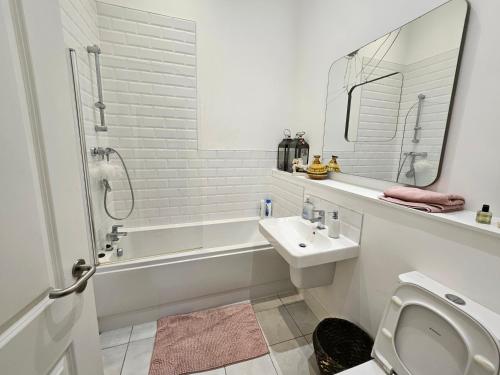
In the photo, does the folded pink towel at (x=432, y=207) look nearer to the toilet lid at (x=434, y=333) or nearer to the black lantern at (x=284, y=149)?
the toilet lid at (x=434, y=333)

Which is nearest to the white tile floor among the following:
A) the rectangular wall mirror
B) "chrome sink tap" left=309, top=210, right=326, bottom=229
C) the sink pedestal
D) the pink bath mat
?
the pink bath mat

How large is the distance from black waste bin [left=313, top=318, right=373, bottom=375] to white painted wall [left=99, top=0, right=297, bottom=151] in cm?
174

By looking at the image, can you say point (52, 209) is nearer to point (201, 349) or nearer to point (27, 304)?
point (27, 304)

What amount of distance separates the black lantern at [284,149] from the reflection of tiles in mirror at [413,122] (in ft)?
2.87

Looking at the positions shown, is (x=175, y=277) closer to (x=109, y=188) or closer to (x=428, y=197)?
(x=109, y=188)

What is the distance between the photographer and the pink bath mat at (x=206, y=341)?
1.41 m

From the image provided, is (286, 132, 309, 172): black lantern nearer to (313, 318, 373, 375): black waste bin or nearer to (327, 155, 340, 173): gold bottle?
(327, 155, 340, 173): gold bottle

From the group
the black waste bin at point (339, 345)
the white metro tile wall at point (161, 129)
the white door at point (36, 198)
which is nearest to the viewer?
the white door at point (36, 198)

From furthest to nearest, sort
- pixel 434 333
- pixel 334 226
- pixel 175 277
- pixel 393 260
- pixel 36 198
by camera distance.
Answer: pixel 175 277, pixel 334 226, pixel 393 260, pixel 434 333, pixel 36 198

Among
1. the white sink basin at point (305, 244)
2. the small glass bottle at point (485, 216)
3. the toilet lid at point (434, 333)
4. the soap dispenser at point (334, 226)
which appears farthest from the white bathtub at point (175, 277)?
the small glass bottle at point (485, 216)

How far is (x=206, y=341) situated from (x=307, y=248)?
3.27ft

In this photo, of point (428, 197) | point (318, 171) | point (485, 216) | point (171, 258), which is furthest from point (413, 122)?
point (171, 258)

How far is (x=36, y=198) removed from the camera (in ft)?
1.67

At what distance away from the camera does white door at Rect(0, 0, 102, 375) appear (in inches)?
17.2
